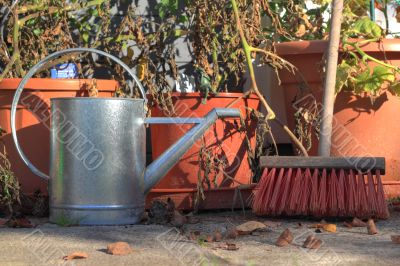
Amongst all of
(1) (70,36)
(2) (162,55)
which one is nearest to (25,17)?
A: (1) (70,36)

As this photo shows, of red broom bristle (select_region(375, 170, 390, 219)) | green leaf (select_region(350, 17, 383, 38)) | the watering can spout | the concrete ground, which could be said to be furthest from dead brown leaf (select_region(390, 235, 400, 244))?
green leaf (select_region(350, 17, 383, 38))

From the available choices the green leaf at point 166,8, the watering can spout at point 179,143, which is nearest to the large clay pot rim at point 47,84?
the watering can spout at point 179,143

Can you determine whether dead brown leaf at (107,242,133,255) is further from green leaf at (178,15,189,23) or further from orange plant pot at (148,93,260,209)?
green leaf at (178,15,189,23)

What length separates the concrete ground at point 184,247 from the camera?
2045 mm

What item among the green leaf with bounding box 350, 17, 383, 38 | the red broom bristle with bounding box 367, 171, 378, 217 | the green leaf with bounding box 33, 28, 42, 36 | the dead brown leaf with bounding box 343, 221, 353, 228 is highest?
the green leaf with bounding box 33, 28, 42, 36

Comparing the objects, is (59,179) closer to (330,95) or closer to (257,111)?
(257,111)

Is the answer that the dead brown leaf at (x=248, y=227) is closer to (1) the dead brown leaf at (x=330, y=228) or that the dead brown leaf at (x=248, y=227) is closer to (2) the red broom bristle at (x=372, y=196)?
(1) the dead brown leaf at (x=330, y=228)

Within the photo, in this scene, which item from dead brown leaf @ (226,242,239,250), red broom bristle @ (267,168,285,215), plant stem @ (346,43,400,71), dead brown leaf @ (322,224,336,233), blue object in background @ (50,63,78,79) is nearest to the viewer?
dead brown leaf @ (226,242,239,250)

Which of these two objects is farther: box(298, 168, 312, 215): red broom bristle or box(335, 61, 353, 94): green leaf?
box(335, 61, 353, 94): green leaf

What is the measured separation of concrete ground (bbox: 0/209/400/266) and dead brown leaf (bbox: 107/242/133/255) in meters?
0.02

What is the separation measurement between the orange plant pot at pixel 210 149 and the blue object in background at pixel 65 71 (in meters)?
0.47

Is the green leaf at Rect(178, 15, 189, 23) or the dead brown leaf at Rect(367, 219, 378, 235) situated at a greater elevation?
the green leaf at Rect(178, 15, 189, 23)

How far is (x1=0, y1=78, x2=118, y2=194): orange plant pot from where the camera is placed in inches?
119

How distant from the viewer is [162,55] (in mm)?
3621
